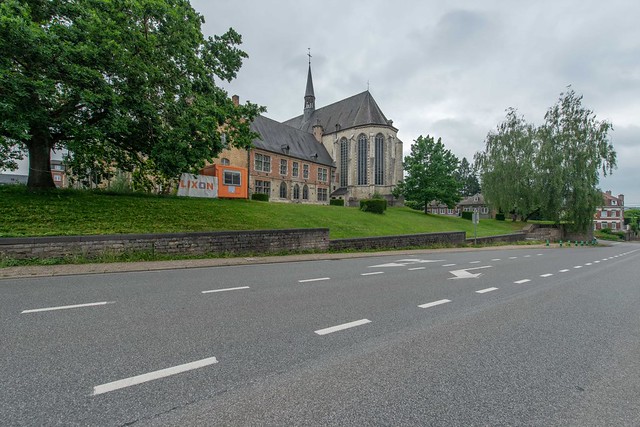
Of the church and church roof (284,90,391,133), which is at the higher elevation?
church roof (284,90,391,133)

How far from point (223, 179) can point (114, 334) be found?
23697 mm

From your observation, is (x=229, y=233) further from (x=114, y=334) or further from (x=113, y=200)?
A: (x=114, y=334)

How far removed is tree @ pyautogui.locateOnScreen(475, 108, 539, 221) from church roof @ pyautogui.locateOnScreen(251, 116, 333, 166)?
25.6 m

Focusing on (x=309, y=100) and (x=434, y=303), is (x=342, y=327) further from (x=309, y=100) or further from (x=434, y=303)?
(x=309, y=100)

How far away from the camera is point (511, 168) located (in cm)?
3572

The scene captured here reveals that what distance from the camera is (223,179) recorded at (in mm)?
26297

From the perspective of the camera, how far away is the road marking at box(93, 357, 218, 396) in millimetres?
2547

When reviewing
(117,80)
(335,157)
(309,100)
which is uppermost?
(309,100)

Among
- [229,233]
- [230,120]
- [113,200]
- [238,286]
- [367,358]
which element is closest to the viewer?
[367,358]

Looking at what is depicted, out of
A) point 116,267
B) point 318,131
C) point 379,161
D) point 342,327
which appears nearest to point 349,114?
point 318,131

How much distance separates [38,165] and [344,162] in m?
45.7

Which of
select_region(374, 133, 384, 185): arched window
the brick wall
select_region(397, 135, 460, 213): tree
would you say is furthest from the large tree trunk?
select_region(374, 133, 384, 185): arched window

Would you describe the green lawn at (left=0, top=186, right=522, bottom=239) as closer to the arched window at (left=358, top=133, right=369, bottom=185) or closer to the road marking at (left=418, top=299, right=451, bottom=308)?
the road marking at (left=418, top=299, right=451, bottom=308)

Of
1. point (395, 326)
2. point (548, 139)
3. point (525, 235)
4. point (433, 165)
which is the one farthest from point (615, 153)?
point (395, 326)
